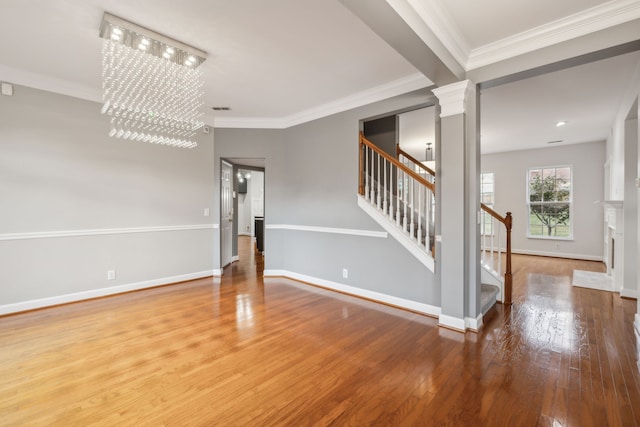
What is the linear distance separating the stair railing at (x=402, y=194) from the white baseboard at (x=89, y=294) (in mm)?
3173

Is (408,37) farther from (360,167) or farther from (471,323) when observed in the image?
(471,323)

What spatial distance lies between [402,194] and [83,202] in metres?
4.18

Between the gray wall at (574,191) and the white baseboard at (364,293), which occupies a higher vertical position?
the gray wall at (574,191)

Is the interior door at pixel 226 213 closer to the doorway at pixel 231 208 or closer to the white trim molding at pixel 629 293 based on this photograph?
the doorway at pixel 231 208

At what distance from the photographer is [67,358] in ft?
7.70

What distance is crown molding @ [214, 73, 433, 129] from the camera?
3.33 metres

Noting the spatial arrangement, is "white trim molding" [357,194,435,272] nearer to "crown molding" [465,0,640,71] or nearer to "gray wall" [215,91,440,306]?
"gray wall" [215,91,440,306]

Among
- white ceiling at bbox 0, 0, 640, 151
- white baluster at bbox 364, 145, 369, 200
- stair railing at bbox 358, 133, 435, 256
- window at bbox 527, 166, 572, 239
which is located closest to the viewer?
white ceiling at bbox 0, 0, 640, 151

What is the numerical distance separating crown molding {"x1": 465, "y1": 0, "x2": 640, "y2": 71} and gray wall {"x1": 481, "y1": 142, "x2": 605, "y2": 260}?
19.7 feet

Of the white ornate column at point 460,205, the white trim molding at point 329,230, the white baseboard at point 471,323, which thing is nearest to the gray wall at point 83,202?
the white trim molding at point 329,230

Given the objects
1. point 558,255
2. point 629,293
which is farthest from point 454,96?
point 558,255

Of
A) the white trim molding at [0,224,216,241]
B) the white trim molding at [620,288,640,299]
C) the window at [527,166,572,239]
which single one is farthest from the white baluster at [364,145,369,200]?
the window at [527,166,572,239]

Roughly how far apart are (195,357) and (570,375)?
2854mm

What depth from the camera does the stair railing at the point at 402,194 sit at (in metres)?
3.43
